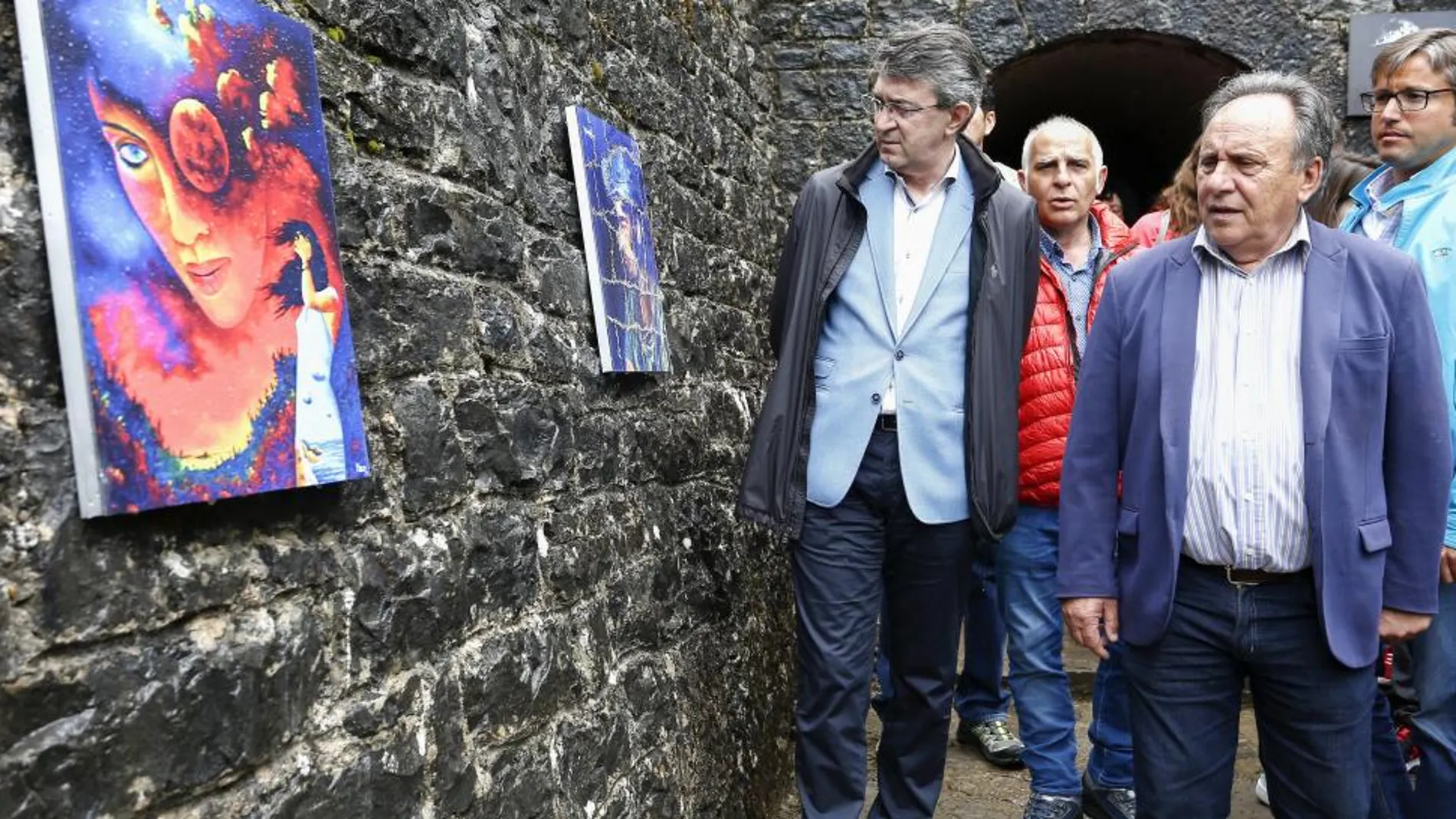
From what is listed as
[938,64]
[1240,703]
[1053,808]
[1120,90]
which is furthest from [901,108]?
[1120,90]

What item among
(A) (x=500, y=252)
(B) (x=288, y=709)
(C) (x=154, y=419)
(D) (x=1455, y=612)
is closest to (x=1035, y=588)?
(D) (x=1455, y=612)

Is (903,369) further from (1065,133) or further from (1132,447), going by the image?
(1065,133)

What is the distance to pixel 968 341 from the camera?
106 inches

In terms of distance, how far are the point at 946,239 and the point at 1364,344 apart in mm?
954

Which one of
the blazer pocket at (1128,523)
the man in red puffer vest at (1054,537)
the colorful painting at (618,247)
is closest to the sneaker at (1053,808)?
the man in red puffer vest at (1054,537)

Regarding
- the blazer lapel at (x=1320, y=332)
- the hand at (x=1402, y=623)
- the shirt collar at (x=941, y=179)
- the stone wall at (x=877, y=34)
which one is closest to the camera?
the blazer lapel at (x=1320, y=332)

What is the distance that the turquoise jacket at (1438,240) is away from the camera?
2.43 meters

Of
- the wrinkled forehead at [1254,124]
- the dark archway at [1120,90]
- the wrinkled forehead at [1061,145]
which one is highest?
the dark archway at [1120,90]

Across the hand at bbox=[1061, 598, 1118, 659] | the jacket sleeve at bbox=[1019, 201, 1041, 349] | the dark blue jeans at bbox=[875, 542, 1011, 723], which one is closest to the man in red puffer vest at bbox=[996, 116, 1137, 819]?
the jacket sleeve at bbox=[1019, 201, 1041, 349]

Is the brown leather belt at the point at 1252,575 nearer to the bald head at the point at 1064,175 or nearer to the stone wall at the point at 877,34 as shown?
the bald head at the point at 1064,175

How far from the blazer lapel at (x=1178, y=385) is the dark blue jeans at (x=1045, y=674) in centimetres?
105

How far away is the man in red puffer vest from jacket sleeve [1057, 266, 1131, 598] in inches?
30.7

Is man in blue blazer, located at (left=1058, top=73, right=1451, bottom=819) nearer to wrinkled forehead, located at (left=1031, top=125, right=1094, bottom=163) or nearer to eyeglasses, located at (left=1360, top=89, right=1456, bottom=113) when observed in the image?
eyeglasses, located at (left=1360, top=89, right=1456, bottom=113)

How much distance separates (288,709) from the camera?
146 centimetres
